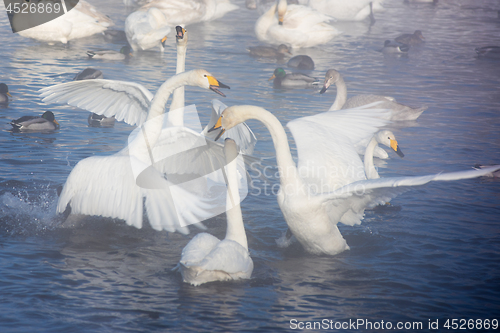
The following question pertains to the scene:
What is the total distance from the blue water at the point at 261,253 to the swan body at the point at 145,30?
4.22m

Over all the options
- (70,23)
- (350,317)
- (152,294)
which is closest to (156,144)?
(152,294)

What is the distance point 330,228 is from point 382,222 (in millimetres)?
1382

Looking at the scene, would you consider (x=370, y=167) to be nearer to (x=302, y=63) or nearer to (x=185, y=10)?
(x=302, y=63)

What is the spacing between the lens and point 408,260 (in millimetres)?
6191

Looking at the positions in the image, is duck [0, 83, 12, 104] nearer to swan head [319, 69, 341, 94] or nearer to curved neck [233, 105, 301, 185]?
swan head [319, 69, 341, 94]

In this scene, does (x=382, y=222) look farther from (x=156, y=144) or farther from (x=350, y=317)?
(x=156, y=144)

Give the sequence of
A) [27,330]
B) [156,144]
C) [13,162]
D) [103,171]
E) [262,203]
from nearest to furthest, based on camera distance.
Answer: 1. [27,330]
2. [103,171]
3. [156,144]
4. [262,203]
5. [13,162]

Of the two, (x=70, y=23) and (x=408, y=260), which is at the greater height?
(x=70, y=23)

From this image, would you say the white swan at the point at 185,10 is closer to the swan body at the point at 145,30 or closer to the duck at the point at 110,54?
the swan body at the point at 145,30

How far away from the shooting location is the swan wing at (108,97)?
7746 millimetres

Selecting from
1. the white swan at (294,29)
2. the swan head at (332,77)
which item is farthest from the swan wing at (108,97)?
the white swan at (294,29)

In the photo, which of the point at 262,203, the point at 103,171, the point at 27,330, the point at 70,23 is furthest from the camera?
the point at 70,23

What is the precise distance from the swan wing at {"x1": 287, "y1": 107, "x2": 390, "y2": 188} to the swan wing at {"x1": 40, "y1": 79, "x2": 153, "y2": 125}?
2.40 metres

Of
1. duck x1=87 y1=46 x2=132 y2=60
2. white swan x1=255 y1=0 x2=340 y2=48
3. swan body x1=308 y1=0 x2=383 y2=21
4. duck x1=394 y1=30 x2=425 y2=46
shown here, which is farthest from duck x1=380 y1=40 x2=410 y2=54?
duck x1=87 y1=46 x2=132 y2=60
